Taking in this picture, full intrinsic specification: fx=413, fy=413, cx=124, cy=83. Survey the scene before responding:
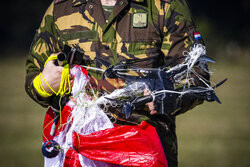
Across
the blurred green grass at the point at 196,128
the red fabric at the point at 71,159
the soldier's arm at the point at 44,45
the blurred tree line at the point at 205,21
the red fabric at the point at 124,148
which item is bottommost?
the blurred green grass at the point at 196,128

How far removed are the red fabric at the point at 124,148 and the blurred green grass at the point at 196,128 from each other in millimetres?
2758

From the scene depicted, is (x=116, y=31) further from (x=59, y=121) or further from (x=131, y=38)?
(x=59, y=121)

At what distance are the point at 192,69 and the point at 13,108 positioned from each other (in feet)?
16.9

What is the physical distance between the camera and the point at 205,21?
375 inches

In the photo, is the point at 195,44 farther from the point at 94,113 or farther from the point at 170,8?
the point at 94,113

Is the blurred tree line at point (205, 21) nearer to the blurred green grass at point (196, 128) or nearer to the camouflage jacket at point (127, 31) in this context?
the blurred green grass at point (196, 128)

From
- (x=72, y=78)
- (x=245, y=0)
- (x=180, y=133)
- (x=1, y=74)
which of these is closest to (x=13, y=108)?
(x=1, y=74)

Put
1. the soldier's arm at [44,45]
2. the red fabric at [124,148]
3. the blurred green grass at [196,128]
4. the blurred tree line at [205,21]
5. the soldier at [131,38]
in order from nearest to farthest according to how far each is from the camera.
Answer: the red fabric at [124,148], the soldier at [131,38], the soldier's arm at [44,45], the blurred green grass at [196,128], the blurred tree line at [205,21]

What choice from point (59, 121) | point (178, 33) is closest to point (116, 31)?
point (178, 33)

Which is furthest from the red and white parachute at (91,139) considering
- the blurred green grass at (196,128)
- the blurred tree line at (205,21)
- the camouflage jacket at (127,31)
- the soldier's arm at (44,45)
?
the blurred tree line at (205,21)

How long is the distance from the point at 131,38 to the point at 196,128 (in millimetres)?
4015

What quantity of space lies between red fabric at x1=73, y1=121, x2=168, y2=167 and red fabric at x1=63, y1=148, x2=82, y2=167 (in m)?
0.09

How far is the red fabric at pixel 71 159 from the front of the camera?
212cm

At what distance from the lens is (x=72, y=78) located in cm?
224
